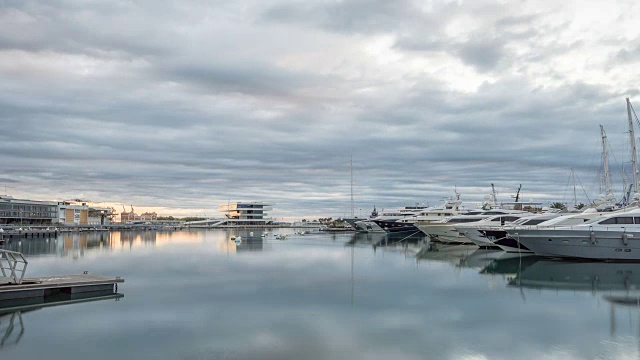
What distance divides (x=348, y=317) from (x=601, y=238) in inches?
952

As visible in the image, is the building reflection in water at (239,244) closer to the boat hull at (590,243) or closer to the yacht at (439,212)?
the yacht at (439,212)

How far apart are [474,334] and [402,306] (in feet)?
18.2

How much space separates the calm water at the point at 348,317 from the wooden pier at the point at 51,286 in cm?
132

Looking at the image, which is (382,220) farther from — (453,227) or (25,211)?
(25,211)

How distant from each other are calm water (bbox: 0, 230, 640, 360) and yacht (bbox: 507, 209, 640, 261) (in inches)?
40.1

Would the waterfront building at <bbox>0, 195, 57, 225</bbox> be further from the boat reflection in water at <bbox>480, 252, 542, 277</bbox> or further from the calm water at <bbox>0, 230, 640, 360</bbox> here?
the boat reflection in water at <bbox>480, 252, 542, 277</bbox>

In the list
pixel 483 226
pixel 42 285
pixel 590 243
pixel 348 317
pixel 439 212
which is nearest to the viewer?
pixel 348 317

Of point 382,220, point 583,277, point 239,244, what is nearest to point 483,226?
point 583,277

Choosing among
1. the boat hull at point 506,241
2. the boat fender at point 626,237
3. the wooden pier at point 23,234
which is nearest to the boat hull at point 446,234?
the boat hull at point 506,241

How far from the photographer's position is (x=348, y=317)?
20781 millimetres

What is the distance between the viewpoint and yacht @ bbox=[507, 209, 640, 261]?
3606 centimetres

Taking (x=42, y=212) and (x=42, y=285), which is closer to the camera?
(x=42, y=285)

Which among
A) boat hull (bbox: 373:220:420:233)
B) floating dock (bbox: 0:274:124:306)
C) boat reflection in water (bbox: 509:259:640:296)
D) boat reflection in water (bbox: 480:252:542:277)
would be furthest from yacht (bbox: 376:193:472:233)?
floating dock (bbox: 0:274:124:306)

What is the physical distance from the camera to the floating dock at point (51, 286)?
74.1 feet
